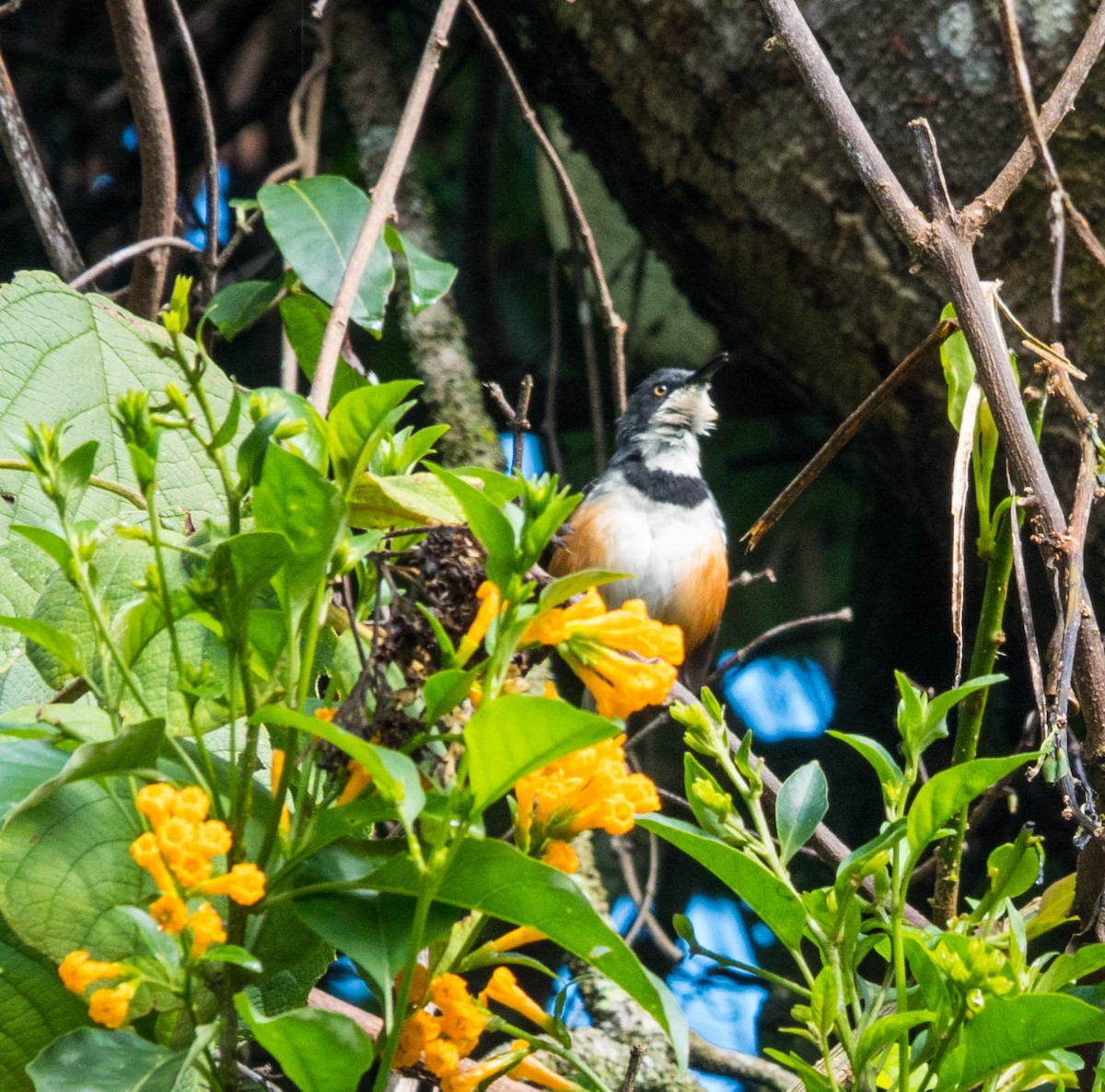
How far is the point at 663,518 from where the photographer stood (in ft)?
10.0

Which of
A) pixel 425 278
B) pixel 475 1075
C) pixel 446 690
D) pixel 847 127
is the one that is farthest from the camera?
pixel 425 278

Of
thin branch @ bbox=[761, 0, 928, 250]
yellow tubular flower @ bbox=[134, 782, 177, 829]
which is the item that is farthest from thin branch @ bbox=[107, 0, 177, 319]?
yellow tubular flower @ bbox=[134, 782, 177, 829]

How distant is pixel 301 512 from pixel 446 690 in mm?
132

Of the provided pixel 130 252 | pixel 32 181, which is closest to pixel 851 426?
pixel 130 252

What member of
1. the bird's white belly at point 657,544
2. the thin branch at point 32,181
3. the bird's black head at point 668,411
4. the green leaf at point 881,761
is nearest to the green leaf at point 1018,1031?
the green leaf at point 881,761

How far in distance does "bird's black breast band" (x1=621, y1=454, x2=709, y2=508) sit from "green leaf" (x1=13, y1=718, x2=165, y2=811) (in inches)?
93.4

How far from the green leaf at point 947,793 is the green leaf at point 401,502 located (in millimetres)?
363

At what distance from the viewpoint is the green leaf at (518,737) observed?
70 centimetres

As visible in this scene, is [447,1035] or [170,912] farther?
[447,1035]

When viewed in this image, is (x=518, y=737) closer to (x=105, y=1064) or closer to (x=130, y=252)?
(x=105, y=1064)

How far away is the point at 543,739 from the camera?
2.35ft

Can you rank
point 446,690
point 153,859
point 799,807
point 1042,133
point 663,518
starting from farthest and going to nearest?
point 663,518 → point 1042,133 → point 799,807 → point 446,690 → point 153,859

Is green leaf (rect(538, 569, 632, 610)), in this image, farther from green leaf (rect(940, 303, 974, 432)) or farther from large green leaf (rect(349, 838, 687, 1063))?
green leaf (rect(940, 303, 974, 432))

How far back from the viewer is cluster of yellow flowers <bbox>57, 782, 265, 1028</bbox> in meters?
0.66
